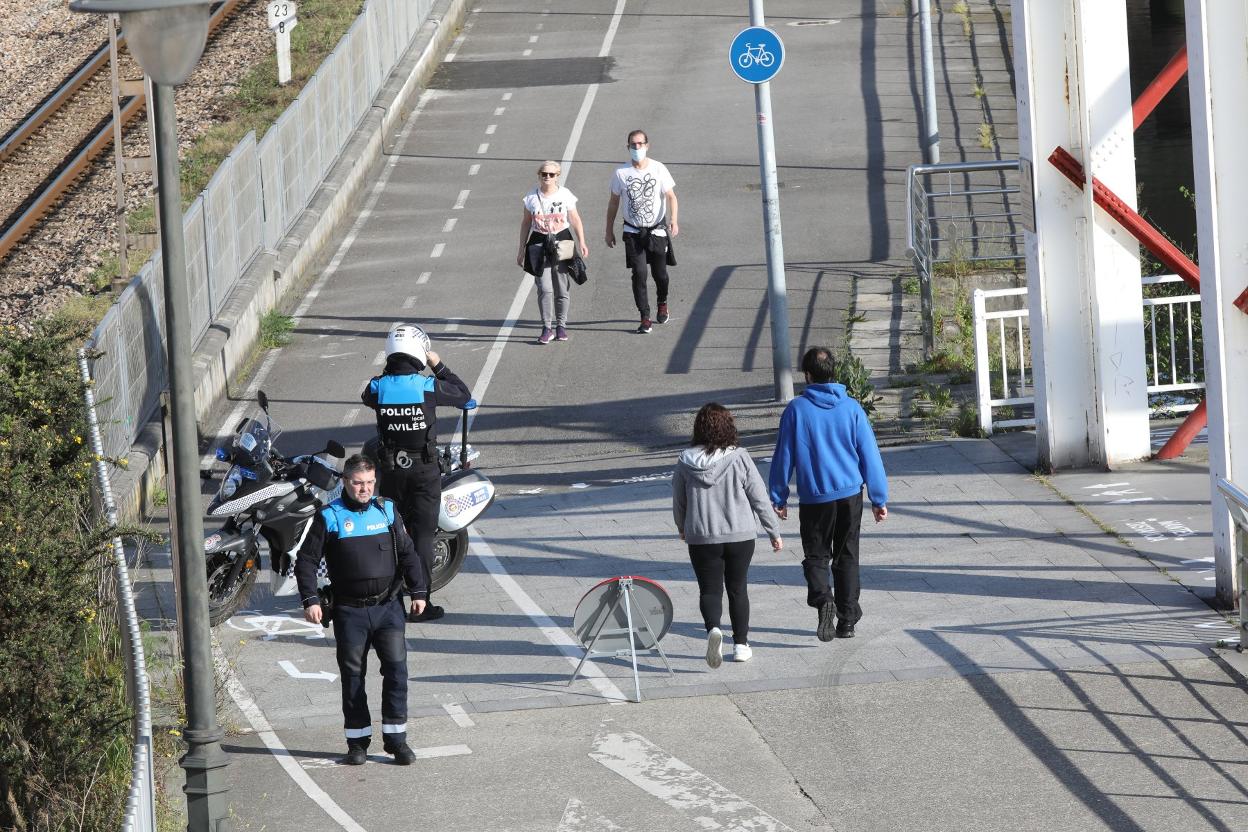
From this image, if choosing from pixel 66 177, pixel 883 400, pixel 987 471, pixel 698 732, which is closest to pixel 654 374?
pixel 883 400

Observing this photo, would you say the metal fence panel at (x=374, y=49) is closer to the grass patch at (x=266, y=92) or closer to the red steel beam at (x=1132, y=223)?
the grass patch at (x=266, y=92)

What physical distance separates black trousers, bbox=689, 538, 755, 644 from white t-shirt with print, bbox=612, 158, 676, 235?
7870 mm

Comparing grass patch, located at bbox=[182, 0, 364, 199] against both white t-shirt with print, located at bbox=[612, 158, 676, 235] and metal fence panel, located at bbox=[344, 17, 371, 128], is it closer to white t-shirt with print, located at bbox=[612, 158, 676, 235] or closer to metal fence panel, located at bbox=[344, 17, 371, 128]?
A: metal fence panel, located at bbox=[344, 17, 371, 128]

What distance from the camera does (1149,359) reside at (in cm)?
1555

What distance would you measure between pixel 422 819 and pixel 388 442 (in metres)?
2.95

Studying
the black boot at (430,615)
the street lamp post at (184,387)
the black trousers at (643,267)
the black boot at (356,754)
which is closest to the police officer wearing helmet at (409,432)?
the black boot at (430,615)

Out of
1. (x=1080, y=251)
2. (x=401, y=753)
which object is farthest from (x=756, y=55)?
→ (x=401, y=753)

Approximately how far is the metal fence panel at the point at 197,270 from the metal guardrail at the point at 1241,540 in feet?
32.8

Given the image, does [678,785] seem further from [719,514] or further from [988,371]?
[988,371]

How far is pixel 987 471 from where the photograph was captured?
519 inches

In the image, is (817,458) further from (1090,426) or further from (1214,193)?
(1090,426)

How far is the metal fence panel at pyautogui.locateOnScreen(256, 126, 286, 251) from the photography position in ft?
65.4

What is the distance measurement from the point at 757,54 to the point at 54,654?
8683 millimetres

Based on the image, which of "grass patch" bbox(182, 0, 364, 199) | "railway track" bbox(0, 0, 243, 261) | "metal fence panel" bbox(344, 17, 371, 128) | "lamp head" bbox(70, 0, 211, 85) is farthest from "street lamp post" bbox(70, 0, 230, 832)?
"metal fence panel" bbox(344, 17, 371, 128)
